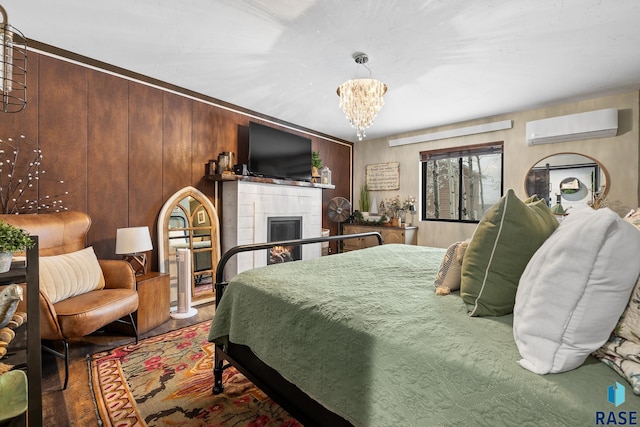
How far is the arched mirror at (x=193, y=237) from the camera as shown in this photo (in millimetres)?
3352

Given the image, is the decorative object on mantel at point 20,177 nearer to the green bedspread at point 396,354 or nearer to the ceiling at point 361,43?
the ceiling at point 361,43

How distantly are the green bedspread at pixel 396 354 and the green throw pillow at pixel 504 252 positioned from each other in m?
0.06

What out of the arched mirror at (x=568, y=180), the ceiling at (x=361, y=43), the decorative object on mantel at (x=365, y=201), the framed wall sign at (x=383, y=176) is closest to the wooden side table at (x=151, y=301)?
the ceiling at (x=361, y=43)

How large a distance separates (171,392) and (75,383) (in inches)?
26.3

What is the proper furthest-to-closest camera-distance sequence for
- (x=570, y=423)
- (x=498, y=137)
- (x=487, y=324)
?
(x=498, y=137)
(x=487, y=324)
(x=570, y=423)

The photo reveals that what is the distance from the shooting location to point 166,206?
10.9 feet

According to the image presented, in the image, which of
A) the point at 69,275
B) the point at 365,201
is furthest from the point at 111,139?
the point at 365,201

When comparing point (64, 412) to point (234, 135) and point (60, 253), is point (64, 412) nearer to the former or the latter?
point (60, 253)

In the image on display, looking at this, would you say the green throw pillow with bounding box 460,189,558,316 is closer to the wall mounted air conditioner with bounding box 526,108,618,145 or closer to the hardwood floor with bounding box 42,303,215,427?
the hardwood floor with bounding box 42,303,215,427

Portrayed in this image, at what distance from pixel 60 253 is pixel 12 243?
1.58 metres

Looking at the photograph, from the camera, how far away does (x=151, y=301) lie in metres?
2.74

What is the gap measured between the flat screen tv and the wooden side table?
5.72 feet

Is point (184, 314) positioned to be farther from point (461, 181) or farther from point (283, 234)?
point (461, 181)

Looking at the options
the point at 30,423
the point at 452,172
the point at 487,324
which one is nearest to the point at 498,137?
the point at 452,172
